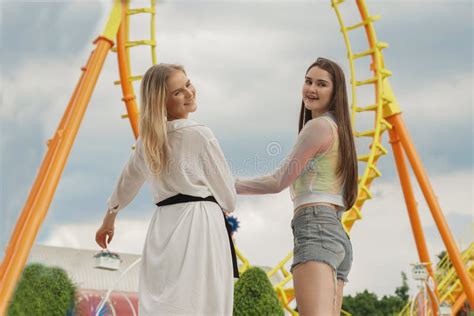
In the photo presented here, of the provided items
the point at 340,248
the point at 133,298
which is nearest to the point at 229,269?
the point at 340,248

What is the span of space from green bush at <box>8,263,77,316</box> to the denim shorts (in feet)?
19.5

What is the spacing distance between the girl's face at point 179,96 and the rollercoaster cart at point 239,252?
6286mm

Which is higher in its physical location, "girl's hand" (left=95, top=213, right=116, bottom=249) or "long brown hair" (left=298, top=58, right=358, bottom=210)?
"long brown hair" (left=298, top=58, right=358, bottom=210)

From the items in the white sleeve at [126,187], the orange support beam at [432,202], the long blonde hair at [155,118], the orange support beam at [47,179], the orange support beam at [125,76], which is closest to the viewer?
the long blonde hair at [155,118]

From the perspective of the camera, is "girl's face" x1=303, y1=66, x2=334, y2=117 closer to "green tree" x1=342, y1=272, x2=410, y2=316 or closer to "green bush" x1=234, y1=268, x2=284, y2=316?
"green bush" x1=234, y1=268, x2=284, y2=316

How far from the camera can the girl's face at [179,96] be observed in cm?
290

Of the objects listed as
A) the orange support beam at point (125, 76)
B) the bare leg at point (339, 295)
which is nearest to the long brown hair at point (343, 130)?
the bare leg at point (339, 295)

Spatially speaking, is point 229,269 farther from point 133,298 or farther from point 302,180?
point 133,298

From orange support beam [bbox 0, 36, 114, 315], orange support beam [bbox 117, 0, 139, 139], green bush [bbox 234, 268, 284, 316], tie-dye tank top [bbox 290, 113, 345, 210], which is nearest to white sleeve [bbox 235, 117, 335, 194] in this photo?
tie-dye tank top [bbox 290, 113, 345, 210]

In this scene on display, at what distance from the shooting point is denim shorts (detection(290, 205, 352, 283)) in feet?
9.08

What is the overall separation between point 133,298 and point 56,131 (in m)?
9.52

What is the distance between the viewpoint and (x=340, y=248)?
9.27 ft

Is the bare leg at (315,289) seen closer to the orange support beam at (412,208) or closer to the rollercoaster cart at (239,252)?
the rollercoaster cart at (239,252)

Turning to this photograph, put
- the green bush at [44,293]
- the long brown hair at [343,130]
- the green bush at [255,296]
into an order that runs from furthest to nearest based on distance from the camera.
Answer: the green bush at [255,296]
the green bush at [44,293]
the long brown hair at [343,130]
